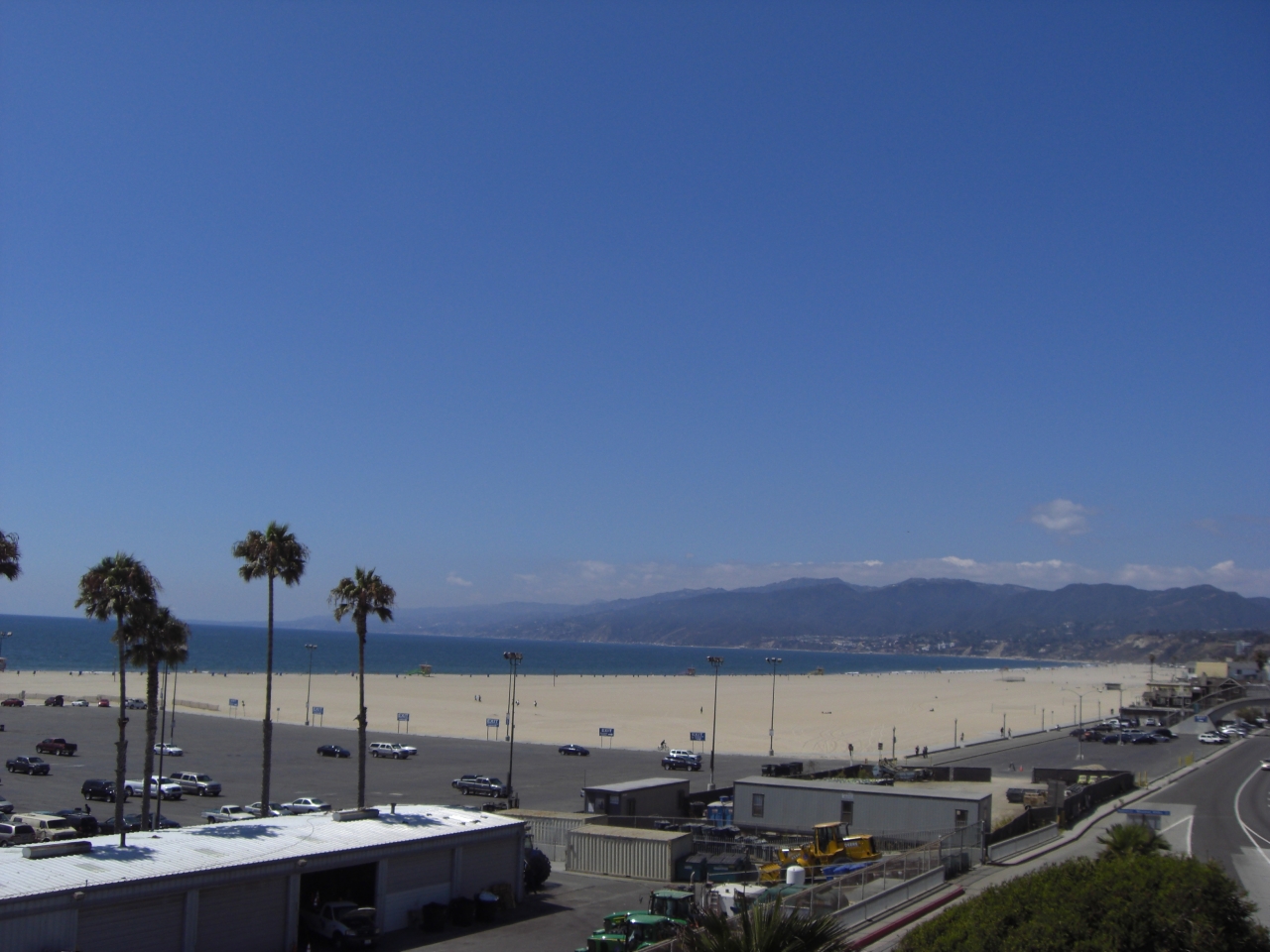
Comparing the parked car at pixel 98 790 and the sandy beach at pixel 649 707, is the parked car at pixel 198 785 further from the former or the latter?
the sandy beach at pixel 649 707

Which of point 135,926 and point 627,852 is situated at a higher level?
point 135,926

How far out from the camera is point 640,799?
3997 cm

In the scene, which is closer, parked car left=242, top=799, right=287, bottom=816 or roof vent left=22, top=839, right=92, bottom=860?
roof vent left=22, top=839, right=92, bottom=860

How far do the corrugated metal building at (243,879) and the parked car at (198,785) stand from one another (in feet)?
76.6

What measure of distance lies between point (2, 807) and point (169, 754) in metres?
24.2

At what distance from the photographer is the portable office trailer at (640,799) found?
39188mm

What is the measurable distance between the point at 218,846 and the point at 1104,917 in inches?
761

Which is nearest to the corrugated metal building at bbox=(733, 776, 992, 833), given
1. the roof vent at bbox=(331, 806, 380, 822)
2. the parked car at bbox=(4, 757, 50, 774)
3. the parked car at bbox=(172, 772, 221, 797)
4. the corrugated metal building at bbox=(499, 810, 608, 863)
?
the corrugated metal building at bbox=(499, 810, 608, 863)

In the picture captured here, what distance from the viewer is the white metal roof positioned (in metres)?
19.9

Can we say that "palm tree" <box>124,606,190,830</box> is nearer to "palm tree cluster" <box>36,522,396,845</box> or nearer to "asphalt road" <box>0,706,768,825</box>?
"palm tree cluster" <box>36,522,396,845</box>

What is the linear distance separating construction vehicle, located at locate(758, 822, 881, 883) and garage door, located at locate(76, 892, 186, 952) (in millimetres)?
16296

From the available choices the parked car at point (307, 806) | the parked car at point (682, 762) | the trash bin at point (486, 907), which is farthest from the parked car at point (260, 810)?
the parked car at point (682, 762)

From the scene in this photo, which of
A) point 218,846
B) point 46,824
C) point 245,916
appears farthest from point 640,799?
point 46,824

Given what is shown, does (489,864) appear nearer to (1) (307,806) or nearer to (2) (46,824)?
(1) (307,806)
